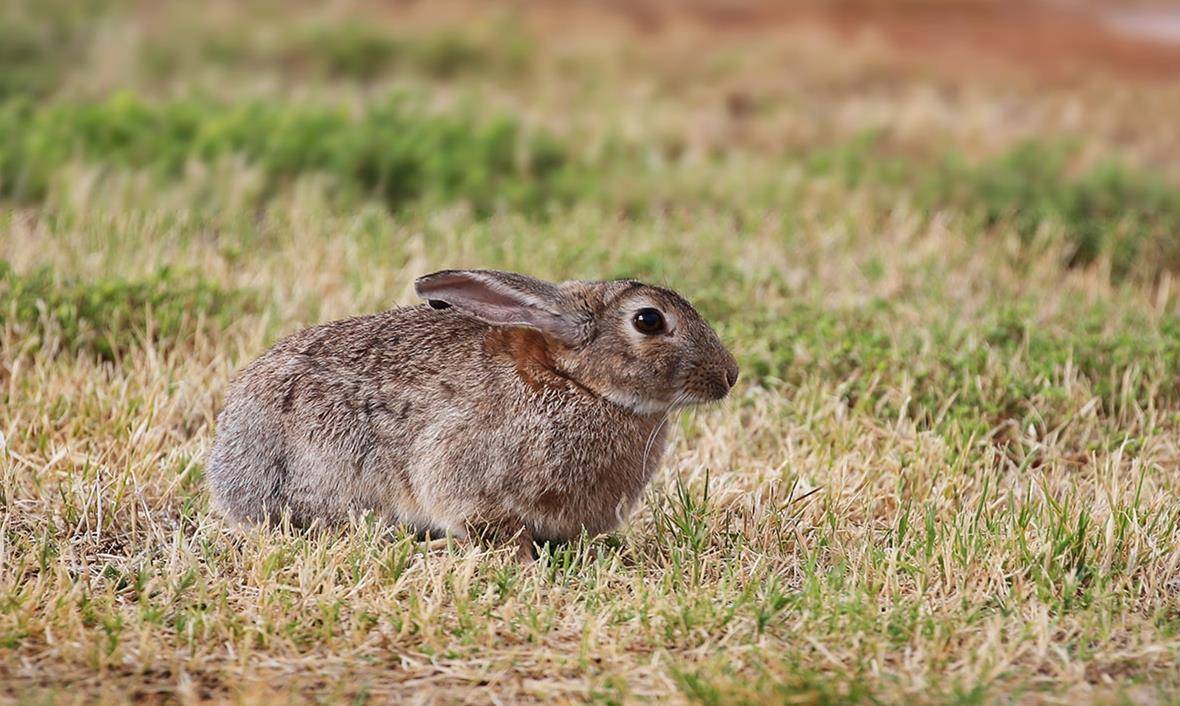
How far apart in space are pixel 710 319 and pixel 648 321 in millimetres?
2742

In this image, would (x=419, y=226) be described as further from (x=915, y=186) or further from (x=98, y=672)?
(x=98, y=672)

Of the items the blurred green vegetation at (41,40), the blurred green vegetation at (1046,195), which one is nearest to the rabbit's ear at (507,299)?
the blurred green vegetation at (1046,195)

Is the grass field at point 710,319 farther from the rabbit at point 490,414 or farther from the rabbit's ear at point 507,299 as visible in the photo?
the rabbit's ear at point 507,299

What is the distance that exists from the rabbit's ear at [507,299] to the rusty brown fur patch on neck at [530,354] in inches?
3.6

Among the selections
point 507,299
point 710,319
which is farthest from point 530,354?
point 710,319

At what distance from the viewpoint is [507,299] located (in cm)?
530

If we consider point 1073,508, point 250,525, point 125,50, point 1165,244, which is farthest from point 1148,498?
point 125,50

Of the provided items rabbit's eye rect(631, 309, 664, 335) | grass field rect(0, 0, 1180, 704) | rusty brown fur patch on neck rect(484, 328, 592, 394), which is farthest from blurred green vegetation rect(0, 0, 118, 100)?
rabbit's eye rect(631, 309, 664, 335)

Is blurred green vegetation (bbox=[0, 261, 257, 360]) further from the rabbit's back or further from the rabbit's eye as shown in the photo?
the rabbit's eye

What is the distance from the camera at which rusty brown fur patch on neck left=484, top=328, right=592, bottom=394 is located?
534 cm

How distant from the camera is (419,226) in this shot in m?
9.77

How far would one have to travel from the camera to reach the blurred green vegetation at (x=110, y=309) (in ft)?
23.8

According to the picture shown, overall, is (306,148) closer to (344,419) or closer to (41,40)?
(41,40)

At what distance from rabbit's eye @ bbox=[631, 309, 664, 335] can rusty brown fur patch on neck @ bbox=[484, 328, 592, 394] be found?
275mm
